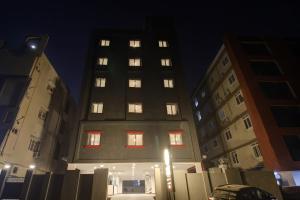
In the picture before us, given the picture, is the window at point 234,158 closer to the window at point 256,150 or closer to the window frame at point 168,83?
the window at point 256,150

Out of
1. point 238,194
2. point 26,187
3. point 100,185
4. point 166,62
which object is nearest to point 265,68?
point 166,62

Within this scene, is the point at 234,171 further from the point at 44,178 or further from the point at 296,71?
the point at 296,71

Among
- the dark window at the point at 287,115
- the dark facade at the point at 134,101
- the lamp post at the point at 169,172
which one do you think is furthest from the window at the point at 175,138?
the dark window at the point at 287,115

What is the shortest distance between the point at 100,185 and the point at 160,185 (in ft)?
17.9

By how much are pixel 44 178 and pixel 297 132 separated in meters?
29.5

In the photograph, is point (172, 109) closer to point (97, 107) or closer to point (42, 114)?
point (97, 107)

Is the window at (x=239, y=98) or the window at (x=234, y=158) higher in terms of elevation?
the window at (x=239, y=98)

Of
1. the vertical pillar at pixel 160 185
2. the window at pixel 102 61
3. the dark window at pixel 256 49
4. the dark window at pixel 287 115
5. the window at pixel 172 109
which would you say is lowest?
the vertical pillar at pixel 160 185

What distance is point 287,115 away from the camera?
81.3ft

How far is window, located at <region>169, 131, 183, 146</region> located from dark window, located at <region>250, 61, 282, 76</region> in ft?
55.6

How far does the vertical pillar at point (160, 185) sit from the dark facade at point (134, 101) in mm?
3188

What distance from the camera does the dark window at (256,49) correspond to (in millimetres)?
30906

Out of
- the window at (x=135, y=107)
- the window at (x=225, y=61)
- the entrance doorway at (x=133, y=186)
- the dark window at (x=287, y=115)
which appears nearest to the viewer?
the window at (x=135, y=107)

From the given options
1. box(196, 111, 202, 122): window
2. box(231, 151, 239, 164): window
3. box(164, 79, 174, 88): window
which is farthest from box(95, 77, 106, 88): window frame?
box(196, 111, 202, 122): window
